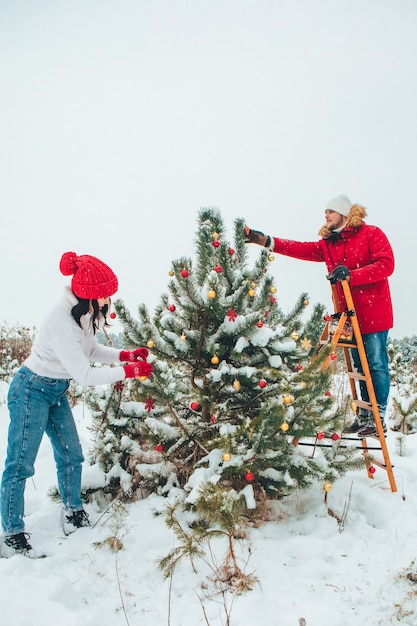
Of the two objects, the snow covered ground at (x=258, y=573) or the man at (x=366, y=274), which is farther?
the man at (x=366, y=274)

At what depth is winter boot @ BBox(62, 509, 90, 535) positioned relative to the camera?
118 inches

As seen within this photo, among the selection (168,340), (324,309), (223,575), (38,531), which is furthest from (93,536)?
(324,309)

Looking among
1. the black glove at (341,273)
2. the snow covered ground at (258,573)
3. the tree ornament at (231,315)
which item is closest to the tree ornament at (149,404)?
the snow covered ground at (258,573)

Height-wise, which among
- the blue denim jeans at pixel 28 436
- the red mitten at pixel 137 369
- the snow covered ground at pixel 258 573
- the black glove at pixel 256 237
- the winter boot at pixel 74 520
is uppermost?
the black glove at pixel 256 237

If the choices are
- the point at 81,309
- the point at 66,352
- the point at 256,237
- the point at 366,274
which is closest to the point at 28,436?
the point at 66,352

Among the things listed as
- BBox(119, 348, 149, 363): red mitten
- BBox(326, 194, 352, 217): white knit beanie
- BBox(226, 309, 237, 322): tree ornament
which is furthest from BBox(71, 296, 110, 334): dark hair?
BBox(326, 194, 352, 217): white knit beanie

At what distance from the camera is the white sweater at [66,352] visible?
2674mm

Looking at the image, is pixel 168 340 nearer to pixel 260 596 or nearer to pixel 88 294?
pixel 88 294

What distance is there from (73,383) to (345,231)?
5.52 m

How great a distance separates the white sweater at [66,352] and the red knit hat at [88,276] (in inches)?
4.8

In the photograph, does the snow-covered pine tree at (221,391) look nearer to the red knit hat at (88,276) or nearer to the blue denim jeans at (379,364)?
the red knit hat at (88,276)

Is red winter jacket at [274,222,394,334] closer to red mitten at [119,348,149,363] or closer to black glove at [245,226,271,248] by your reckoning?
black glove at [245,226,271,248]

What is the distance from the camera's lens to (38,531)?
2996 mm

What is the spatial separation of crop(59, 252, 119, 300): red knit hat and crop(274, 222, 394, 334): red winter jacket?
6.14 ft
